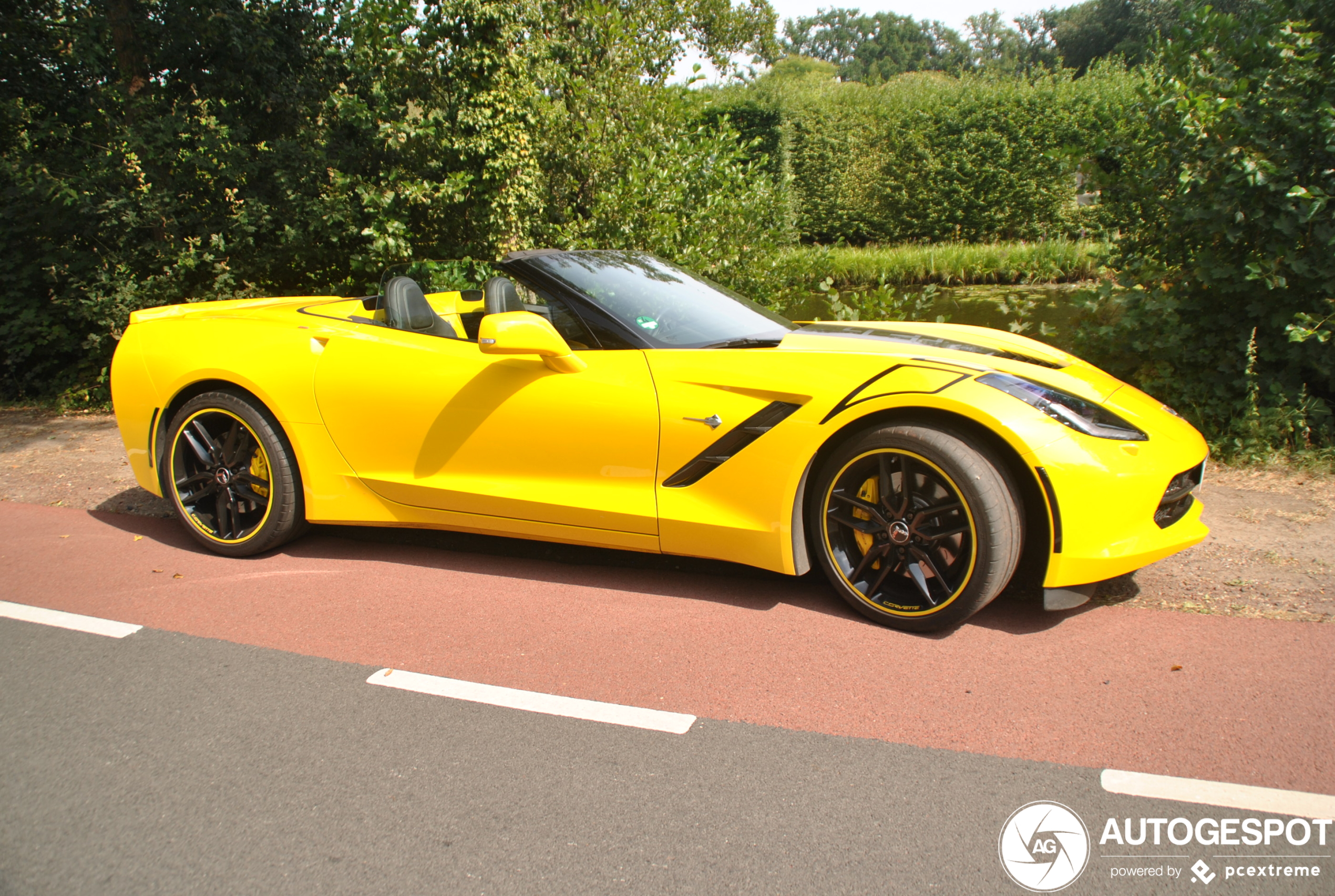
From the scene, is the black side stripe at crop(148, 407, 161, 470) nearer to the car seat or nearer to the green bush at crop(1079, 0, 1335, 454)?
the car seat

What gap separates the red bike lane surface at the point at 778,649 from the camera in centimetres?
258

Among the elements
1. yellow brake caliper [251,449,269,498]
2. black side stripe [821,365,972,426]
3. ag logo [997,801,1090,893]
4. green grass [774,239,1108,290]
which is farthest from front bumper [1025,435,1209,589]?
green grass [774,239,1108,290]

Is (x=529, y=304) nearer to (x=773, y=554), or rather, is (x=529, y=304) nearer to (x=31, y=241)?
(x=773, y=554)

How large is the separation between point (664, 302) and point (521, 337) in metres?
0.79

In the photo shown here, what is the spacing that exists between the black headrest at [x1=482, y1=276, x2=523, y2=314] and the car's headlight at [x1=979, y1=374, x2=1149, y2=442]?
83.5 inches

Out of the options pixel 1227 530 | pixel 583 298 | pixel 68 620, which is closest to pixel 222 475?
pixel 68 620

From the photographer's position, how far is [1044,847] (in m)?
2.10

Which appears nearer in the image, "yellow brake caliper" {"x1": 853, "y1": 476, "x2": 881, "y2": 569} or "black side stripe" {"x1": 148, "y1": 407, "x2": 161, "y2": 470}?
"yellow brake caliper" {"x1": 853, "y1": 476, "x2": 881, "y2": 569}

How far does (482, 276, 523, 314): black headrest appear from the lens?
4211 mm

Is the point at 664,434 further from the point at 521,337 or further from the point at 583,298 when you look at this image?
the point at 583,298

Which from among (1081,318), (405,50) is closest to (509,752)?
(1081,318)

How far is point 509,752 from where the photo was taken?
8.46 ft

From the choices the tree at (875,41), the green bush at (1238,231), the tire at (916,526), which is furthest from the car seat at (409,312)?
the tree at (875,41)

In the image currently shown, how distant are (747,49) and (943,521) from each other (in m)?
26.2
